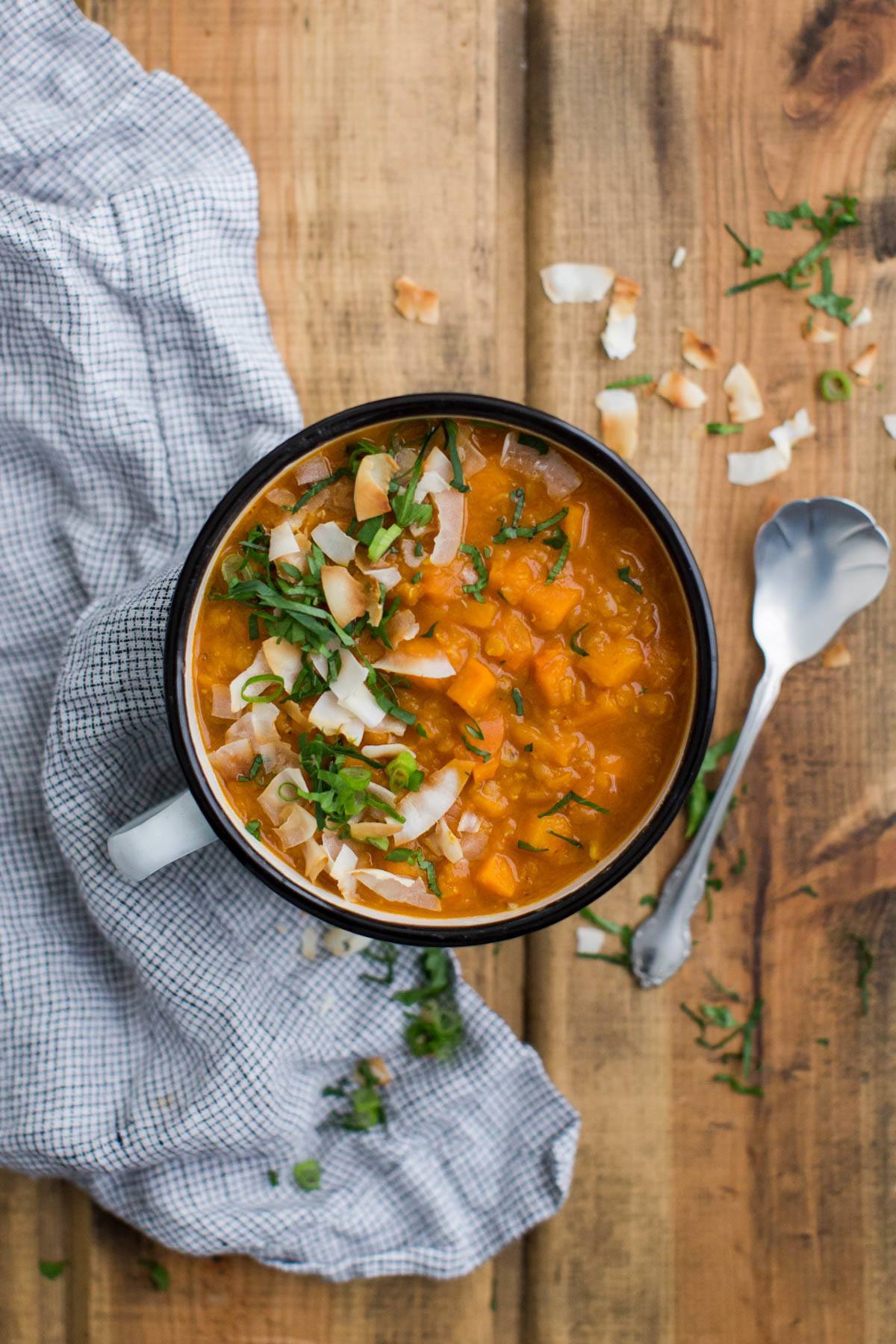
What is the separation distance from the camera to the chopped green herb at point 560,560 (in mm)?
1848

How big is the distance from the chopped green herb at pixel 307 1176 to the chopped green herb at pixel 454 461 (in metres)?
1.49

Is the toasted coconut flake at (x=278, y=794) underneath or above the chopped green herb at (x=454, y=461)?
underneath

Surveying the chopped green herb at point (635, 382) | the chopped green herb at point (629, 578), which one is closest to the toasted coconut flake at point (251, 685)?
the chopped green herb at point (629, 578)

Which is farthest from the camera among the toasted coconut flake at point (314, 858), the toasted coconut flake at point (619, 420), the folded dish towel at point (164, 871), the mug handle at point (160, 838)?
the toasted coconut flake at point (619, 420)

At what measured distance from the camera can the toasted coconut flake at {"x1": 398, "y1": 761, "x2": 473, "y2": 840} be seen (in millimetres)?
1874

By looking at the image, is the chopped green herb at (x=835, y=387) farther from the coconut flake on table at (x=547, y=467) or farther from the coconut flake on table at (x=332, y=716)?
the coconut flake on table at (x=332, y=716)

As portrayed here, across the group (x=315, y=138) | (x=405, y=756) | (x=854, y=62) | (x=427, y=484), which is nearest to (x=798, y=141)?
(x=854, y=62)

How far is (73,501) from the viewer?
7.75ft

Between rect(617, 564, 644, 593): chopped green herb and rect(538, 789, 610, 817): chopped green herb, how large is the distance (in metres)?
0.36

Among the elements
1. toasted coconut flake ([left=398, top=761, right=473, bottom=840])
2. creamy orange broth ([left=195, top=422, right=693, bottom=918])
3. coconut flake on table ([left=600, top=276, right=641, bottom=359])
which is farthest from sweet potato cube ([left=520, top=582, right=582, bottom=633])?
coconut flake on table ([left=600, top=276, right=641, bottom=359])

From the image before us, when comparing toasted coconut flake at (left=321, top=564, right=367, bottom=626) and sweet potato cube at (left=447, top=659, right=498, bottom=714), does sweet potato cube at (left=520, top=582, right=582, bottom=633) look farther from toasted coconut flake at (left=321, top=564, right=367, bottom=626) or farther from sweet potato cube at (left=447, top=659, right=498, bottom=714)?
toasted coconut flake at (left=321, top=564, right=367, bottom=626)

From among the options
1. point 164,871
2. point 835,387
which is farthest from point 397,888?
point 835,387

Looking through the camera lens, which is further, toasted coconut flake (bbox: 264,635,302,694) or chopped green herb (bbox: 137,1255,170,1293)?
chopped green herb (bbox: 137,1255,170,1293)

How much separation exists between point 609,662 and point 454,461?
0.42m
